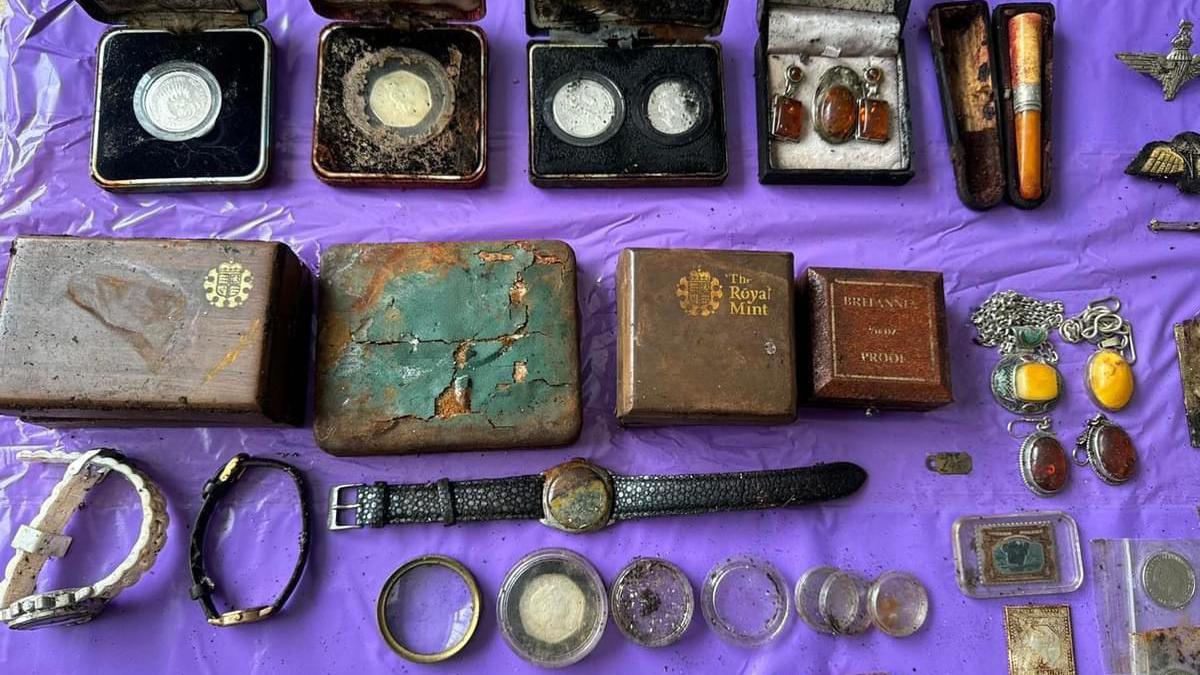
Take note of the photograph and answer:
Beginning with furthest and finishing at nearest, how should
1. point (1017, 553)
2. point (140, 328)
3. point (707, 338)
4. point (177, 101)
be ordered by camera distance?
point (177, 101) → point (1017, 553) → point (707, 338) → point (140, 328)

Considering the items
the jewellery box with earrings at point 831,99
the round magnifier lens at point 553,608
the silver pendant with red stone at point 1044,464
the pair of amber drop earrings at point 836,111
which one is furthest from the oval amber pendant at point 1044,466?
the round magnifier lens at point 553,608

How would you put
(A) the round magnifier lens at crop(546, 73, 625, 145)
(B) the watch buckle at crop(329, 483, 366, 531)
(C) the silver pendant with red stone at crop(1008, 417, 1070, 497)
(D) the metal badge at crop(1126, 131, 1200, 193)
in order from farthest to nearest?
(D) the metal badge at crop(1126, 131, 1200, 193) → (A) the round magnifier lens at crop(546, 73, 625, 145) → (C) the silver pendant with red stone at crop(1008, 417, 1070, 497) → (B) the watch buckle at crop(329, 483, 366, 531)

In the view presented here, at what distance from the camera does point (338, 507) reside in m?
1.91

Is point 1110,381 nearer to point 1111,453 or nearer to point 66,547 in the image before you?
point 1111,453

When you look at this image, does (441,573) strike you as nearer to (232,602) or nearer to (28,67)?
(232,602)

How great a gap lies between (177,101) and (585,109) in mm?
1074

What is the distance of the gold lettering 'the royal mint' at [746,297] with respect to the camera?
6.09 ft

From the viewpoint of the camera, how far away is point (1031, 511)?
2018mm

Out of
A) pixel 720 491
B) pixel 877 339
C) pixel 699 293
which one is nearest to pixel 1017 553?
pixel 877 339

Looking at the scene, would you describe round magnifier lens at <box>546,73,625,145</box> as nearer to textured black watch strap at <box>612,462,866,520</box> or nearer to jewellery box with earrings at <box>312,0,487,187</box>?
jewellery box with earrings at <box>312,0,487,187</box>

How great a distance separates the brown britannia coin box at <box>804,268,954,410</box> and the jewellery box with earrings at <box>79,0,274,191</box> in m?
1.48

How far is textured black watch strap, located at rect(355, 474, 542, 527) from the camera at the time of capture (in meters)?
1.89

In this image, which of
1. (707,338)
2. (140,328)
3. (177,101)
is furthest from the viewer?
(177,101)

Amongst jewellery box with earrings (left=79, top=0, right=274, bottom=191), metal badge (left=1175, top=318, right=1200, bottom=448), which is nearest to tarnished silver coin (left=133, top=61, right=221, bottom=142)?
jewellery box with earrings (left=79, top=0, right=274, bottom=191)
